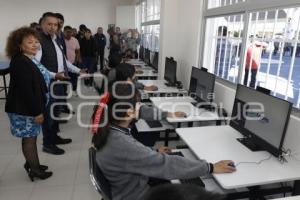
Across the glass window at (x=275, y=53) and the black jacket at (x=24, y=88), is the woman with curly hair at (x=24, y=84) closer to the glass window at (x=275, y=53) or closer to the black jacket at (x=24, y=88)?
the black jacket at (x=24, y=88)

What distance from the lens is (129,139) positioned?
4.38ft

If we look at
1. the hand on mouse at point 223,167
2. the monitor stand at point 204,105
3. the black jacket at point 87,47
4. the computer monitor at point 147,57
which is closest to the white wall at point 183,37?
the monitor stand at point 204,105

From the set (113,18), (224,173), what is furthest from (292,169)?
(113,18)

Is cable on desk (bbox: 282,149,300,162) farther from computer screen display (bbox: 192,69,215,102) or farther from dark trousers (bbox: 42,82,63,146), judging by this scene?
dark trousers (bbox: 42,82,63,146)

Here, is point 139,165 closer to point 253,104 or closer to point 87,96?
point 253,104

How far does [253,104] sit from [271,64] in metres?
0.59

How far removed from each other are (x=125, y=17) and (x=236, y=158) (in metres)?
8.61

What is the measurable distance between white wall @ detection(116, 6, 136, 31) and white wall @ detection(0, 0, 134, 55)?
602 mm

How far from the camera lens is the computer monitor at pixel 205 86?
8.52 feet

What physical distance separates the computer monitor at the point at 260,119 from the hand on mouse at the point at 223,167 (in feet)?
1.14

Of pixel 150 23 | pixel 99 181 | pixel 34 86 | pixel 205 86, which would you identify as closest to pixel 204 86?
pixel 205 86

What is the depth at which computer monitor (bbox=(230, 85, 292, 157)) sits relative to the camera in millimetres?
1604

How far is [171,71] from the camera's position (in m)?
3.80

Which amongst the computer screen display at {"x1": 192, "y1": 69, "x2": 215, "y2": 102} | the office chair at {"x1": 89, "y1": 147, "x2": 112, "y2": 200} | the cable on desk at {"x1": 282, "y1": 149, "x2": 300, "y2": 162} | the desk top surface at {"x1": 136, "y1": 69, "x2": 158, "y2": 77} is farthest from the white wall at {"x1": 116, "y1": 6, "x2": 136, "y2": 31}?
the office chair at {"x1": 89, "y1": 147, "x2": 112, "y2": 200}
